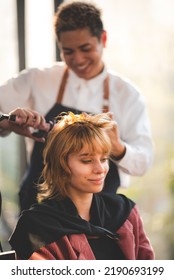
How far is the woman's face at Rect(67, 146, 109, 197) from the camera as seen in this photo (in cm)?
119

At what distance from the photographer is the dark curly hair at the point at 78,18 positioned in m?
→ 1.51

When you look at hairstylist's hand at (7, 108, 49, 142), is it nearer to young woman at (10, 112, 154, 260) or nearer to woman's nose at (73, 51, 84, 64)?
young woman at (10, 112, 154, 260)

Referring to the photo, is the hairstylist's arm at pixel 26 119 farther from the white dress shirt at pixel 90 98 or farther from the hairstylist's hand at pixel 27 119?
the white dress shirt at pixel 90 98

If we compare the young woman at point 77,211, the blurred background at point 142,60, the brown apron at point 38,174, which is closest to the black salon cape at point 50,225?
the young woman at point 77,211

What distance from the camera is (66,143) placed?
1.21 meters

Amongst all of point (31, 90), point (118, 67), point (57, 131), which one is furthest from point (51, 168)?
point (118, 67)

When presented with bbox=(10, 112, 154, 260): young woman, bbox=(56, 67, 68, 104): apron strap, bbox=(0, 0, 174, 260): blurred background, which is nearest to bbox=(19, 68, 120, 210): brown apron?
bbox=(56, 67, 68, 104): apron strap

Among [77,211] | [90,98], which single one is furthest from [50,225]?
[90,98]

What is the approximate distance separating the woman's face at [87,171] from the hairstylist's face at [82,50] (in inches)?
16.0

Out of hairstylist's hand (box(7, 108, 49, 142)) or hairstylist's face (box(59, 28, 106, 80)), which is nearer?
hairstylist's hand (box(7, 108, 49, 142))

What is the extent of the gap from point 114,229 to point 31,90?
1.80 feet

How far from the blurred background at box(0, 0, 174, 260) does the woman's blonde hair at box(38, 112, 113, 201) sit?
759mm

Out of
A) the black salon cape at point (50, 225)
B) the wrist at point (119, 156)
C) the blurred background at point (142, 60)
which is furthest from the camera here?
the blurred background at point (142, 60)

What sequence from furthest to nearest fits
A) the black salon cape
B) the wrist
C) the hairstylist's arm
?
the wrist
the hairstylist's arm
the black salon cape
